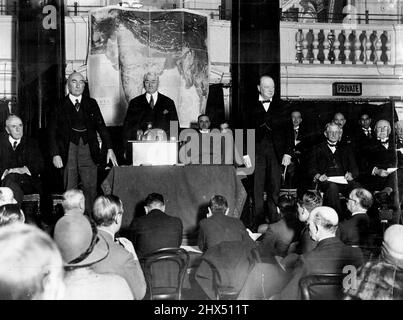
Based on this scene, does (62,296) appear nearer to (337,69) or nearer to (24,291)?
(24,291)

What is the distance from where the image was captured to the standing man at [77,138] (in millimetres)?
6078

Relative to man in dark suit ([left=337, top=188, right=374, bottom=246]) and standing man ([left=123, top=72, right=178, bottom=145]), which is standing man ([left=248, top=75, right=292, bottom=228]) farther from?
man in dark suit ([left=337, top=188, right=374, bottom=246])

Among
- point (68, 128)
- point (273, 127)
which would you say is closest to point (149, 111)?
point (68, 128)

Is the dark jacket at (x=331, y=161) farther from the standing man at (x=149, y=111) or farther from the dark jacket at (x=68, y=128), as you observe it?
the dark jacket at (x=68, y=128)

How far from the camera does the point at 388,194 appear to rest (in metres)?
5.70

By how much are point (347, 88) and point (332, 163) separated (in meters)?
2.09

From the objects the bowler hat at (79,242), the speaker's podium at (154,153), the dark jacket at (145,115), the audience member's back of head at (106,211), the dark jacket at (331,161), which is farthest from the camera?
the dark jacket at (145,115)

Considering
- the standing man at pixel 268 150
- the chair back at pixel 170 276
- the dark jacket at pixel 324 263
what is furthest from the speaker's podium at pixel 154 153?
the dark jacket at pixel 324 263

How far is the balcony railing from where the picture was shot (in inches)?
302

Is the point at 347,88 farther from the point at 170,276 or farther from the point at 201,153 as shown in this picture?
the point at 170,276

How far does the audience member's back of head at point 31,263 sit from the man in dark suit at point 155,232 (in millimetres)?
1309

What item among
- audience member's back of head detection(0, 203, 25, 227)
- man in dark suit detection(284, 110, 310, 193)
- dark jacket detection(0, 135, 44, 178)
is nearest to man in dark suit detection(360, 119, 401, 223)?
man in dark suit detection(284, 110, 310, 193)

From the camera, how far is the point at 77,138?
6.12m
